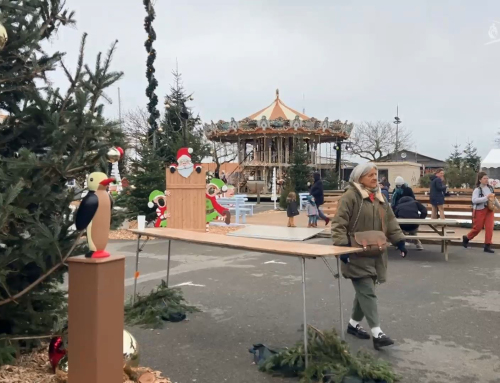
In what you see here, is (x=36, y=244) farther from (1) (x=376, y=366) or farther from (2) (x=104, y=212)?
(1) (x=376, y=366)

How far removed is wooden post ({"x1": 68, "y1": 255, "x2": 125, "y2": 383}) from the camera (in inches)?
116

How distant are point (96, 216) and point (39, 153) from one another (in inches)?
47.3

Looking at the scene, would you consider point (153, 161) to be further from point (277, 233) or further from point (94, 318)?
point (94, 318)

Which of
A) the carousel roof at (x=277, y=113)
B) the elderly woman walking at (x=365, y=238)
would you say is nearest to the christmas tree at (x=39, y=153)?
the elderly woman walking at (x=365, y=238)

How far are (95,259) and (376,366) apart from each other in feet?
8.07

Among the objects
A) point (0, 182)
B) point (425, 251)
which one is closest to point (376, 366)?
point (0, 182)

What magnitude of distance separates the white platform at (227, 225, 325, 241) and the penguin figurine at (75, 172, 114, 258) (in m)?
10.2

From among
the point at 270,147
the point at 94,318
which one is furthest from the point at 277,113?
the point at 94,318

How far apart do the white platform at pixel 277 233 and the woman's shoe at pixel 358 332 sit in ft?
25.3

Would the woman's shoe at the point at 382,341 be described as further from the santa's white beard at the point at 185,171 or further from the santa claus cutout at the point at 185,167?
the santa's white beard at the point at 185,171

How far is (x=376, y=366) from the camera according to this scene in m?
4.06

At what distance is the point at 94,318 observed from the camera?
2949 millimetres

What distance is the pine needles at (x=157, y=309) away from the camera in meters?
5.74

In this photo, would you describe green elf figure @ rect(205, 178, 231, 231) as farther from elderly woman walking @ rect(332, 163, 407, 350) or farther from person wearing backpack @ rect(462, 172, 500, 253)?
elderly woman walking @ rect(332, 163, 407, 350)
